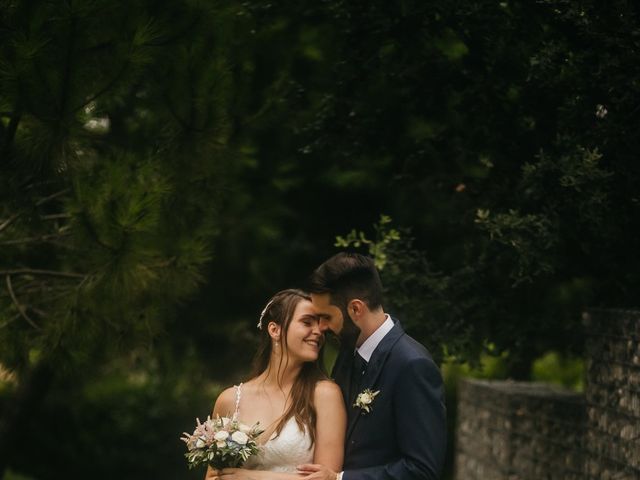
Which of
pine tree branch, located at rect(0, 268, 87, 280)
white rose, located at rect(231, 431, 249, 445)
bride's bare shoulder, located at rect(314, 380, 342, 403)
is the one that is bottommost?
white rose, located at rect(231, 431, 249, 445)

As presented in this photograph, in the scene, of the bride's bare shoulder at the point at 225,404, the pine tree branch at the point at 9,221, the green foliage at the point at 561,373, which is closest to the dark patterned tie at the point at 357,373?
the bride's bare shoulder at the point at 225,404

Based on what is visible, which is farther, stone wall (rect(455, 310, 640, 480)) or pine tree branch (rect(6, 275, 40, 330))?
pine tree branch (rect(6, 275, 40, 330))

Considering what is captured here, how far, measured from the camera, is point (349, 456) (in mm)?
4145

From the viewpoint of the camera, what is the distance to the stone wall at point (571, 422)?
5.16 metres

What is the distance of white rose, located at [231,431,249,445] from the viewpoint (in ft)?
13.2

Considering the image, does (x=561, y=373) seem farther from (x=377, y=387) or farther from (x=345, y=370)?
(x=377, y=387)

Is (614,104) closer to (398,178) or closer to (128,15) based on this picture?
(398,178)

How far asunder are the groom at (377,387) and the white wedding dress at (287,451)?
0.58 ft

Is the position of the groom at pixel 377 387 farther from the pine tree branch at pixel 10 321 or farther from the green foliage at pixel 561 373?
the green foliage at pixel 561 373

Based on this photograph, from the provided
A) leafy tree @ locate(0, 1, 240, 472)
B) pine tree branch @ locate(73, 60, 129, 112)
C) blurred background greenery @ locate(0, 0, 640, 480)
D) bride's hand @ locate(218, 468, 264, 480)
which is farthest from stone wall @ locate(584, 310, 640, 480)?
pine tree branch @ locate(73, 60, 129, 112)

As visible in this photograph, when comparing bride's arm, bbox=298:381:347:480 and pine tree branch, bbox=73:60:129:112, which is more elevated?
pine tree branch, bbox=73:60:129:112

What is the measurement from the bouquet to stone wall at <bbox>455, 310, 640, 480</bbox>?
2.14m

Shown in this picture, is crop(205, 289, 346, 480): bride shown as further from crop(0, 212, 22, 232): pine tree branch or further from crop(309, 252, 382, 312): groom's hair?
crop(0, 212, 22, 232): pine tree branch

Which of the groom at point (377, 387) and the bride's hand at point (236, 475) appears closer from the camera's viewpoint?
the groom at point (377, 387)
